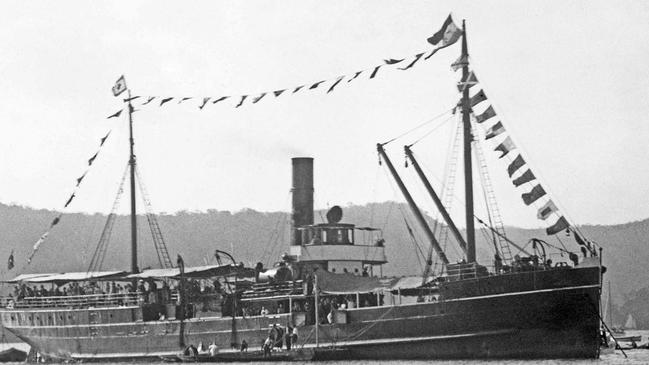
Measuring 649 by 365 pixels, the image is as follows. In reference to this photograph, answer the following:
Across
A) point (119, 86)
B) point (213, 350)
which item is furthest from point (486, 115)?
point (119, 86)

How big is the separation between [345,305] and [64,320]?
1537 centimetres

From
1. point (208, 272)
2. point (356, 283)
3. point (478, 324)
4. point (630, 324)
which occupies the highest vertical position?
point (208, 272)

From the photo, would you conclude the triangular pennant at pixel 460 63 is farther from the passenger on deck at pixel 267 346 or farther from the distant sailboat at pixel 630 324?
the distant sailboat at pixel 630 324

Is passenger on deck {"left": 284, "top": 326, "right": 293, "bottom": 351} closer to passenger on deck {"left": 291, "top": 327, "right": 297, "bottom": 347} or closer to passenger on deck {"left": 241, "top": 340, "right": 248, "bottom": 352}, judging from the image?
passenger on deck {"left": 291, "top": 327, "right": 297, "bottom": 347}

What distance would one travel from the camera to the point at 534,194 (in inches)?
1538

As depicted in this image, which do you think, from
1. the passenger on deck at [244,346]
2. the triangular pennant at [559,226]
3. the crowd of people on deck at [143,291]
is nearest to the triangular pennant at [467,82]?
the triangular pennant at [559,226]

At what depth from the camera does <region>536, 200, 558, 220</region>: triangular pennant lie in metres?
38.8

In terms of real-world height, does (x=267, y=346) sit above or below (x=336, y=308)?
below

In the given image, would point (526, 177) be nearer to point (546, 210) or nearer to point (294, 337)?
point (546, 210)

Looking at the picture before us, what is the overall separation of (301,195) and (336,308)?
6.33 meters

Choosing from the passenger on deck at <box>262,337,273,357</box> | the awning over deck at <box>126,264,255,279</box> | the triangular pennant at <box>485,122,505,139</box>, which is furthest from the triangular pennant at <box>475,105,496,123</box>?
the awning over deck at <box>126,264,255,279</box>

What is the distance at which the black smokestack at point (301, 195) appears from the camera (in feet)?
158

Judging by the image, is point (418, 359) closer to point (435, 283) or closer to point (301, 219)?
point (435, 283)

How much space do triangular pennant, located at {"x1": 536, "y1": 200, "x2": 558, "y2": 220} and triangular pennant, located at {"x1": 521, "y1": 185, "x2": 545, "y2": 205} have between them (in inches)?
15.3
